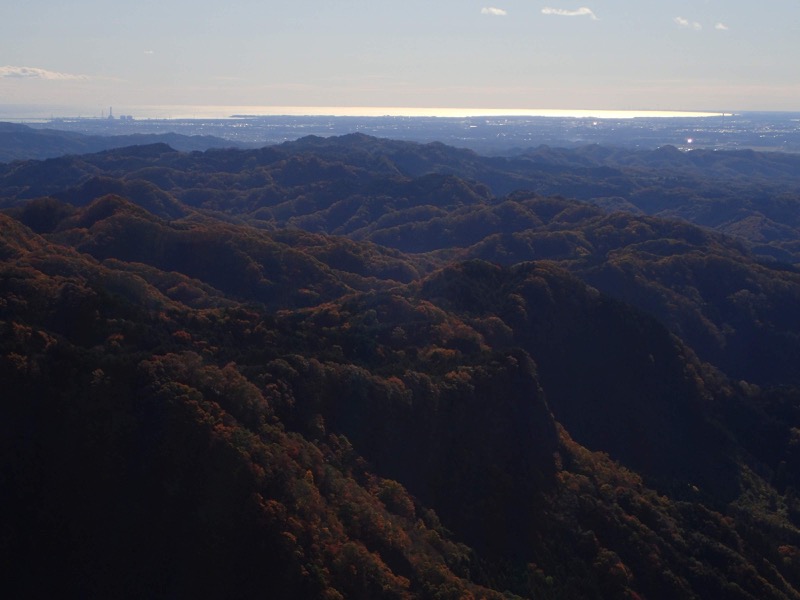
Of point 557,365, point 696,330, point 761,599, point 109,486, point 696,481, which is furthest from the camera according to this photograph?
point 696,330

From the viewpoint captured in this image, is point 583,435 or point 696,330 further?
point 696,330

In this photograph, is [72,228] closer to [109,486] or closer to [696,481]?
[109,486]

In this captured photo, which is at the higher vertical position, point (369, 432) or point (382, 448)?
point (369, 432)

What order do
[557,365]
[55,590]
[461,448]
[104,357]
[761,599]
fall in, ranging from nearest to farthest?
[55,590]
[104,357]
[761,599]
[461,448]
[557,365]

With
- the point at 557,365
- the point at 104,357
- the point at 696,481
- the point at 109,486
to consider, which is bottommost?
the point at 696,481

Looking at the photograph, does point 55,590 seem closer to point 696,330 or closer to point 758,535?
point 758,535

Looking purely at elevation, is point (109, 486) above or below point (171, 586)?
above

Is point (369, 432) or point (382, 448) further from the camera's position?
point (369, 432)

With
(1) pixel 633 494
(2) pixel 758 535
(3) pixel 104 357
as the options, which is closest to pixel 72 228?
(3) pixel 104 357
